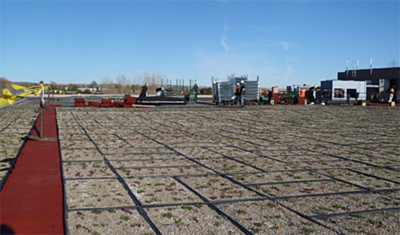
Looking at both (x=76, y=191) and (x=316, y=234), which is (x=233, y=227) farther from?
(x=76, y=191)

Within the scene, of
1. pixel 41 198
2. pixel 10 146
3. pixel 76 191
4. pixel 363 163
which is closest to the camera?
pixel 41 198

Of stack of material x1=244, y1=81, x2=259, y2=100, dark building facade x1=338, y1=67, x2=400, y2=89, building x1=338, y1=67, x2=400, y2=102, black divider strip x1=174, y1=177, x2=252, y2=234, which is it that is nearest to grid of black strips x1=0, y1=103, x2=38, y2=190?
black divider strip x1=174, y1=177, x2=252, y2=234

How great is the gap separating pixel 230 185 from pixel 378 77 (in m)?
A: 58.4

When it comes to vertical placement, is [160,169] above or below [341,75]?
below

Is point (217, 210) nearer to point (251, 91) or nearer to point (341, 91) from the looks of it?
point (251, 91)

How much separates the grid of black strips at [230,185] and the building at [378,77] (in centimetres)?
4206

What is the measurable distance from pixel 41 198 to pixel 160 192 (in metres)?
1.36

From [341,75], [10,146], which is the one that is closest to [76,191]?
[10,146]

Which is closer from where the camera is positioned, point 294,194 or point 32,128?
point 294,194

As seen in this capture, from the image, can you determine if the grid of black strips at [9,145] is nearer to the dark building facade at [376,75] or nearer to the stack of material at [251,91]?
the stack of material at [251,91]

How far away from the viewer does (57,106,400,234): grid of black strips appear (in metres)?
3.38

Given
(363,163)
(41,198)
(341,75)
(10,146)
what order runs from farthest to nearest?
(341,75) → (10,146) → (363,163) → (41,198)

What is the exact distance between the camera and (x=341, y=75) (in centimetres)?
6412

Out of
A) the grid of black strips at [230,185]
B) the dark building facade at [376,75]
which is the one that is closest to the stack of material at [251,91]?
the grid of black strips at [230,185]
